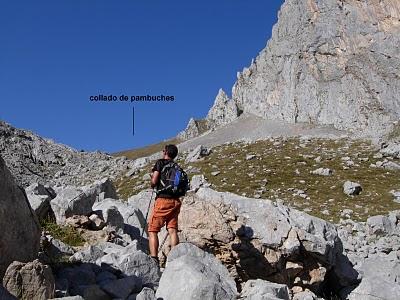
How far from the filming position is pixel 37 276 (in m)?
7.69

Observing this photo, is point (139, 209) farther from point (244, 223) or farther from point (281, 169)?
point (281, 169)

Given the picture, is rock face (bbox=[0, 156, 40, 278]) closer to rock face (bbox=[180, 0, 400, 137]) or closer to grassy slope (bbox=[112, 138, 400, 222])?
grassy slope (bbox=[112, 138, 400, 222])

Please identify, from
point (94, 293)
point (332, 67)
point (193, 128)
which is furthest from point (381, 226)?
point (193, 128)

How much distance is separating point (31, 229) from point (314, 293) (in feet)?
26.2

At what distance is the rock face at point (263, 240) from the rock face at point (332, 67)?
232 feet

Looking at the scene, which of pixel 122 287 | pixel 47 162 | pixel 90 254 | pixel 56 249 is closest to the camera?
pixel 122 287

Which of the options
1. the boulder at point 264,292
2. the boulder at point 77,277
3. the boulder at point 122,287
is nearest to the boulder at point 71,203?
the boulder at point 77,277

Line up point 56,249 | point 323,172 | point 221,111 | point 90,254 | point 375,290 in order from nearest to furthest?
point 90,254 < point 56,249 < point 375,290 < point 323,172 < point 221,111

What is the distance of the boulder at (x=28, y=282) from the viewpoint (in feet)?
24.9

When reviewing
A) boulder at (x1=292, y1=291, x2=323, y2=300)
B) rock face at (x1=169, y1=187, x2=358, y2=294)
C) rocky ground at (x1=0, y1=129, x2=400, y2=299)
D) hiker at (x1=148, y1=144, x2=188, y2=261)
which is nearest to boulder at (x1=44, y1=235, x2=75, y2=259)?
rocky ground at (x1=0, y1=129, x2=400, y2=299)

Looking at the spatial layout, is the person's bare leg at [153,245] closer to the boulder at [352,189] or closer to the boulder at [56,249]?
the boulder at [56,249]

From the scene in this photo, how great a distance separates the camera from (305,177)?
154ft

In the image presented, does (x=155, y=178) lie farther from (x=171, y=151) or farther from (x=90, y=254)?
(x=90, y=254)

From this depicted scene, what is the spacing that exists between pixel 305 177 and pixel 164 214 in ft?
120
